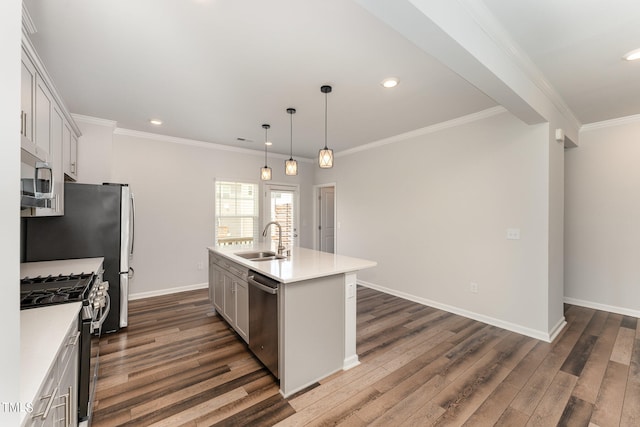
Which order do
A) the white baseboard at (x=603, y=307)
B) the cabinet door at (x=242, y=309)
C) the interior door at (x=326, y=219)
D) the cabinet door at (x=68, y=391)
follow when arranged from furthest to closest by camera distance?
the interior door at (x=326, y=219) → the white baseboard at (x=603, y=307) → the cabinet door at (x=242, y=309) → the cabinet door at (x=68, y=391)

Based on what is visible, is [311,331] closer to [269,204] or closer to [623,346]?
[623,346]

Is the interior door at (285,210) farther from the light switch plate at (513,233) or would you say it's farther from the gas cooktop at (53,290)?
the light switch plate at (513,233)

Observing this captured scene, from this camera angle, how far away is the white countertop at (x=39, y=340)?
0.91m

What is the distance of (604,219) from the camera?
148 inches

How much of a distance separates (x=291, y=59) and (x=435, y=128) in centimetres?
255

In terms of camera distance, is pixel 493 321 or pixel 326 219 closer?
pixel 493 321

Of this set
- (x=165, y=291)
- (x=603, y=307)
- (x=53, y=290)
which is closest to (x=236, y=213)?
(x=165, y=291)

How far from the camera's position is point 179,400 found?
2.06m

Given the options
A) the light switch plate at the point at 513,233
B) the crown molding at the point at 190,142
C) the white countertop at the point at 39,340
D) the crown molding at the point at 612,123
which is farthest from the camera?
the crown molding at the point at 190,142

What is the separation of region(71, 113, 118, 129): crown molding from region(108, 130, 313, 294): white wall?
36 centimetres

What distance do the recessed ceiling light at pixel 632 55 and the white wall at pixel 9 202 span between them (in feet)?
11.8

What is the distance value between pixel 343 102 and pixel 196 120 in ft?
6.81

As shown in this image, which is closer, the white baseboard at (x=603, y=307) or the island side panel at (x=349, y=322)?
the island side panel at (x=349, y=322)

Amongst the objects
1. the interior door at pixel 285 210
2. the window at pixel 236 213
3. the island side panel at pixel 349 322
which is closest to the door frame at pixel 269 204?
the interior door at pixel 285 210
